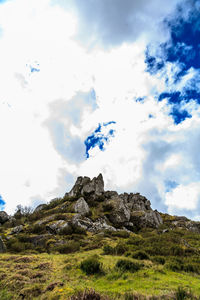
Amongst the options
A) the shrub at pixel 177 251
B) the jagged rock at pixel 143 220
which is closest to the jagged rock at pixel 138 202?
the jagged rock at pixel 143 220

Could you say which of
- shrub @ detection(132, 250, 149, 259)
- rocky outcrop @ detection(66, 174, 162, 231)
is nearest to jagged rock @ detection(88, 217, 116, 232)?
rocky outcrop @ detection(66, 174, 162, 231)

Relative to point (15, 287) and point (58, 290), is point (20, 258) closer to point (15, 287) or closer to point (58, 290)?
point (15, 287)

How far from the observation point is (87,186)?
1912 inches

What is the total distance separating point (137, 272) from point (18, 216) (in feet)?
155

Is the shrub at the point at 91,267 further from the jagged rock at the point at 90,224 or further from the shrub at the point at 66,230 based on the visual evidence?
the jagged rock at the point at 90,224

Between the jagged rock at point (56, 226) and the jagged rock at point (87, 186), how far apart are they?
18.0 metres

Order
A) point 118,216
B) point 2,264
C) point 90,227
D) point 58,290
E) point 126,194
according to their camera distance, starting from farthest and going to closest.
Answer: point 126,194
point 118,216
point 90,227
point 2,264
point 58,290

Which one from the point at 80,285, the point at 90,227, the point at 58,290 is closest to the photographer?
the point at 58,290

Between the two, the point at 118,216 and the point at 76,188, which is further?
the point at 76,188

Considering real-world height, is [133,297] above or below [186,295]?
below

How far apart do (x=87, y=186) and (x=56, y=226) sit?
20.2 metres

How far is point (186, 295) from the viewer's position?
654cm

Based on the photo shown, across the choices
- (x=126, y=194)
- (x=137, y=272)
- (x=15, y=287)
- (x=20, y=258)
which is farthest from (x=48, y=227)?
(x=126, y=194)

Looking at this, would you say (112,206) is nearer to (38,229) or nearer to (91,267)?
(38,229)
